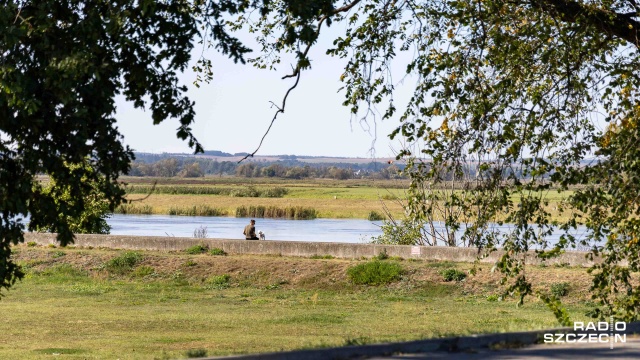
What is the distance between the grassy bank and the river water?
1579cm

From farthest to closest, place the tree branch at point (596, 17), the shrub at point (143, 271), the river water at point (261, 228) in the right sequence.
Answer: the river water at point (261, 228), the shrub at point (143, 271), the tree branch at point (596, 17)

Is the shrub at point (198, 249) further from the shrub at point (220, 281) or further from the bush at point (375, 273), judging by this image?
the bush at point (375, 273)

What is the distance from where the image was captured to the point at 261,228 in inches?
2357

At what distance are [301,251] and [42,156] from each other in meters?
21.9

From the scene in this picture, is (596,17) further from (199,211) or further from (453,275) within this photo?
(199,211)

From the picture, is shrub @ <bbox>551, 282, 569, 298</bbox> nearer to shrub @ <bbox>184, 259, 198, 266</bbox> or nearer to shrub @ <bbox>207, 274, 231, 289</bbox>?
shrub @ <bbox>207, 274, 231, 289</bbox>

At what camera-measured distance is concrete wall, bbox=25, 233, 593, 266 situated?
2986 cm

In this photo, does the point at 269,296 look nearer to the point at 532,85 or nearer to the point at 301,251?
the point at 301,251

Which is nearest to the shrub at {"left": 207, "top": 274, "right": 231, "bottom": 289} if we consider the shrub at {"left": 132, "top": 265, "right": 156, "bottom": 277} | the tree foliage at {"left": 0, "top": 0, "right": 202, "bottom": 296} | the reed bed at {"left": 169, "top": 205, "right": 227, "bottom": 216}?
the shrub at {"left": 132, "top": 265, "right": 156, "bottom": 277}

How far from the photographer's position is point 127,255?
111ft

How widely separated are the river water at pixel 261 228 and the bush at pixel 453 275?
1802cm

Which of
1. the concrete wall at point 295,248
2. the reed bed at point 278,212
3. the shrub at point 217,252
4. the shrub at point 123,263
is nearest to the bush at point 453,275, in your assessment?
the concrete wall at point 295,248

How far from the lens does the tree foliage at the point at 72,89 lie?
34.7 feet

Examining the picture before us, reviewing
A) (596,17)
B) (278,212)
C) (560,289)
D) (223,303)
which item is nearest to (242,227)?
(278,212)
